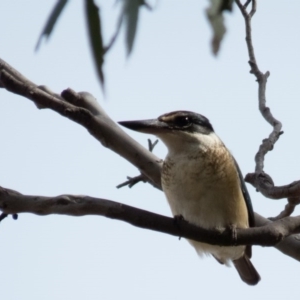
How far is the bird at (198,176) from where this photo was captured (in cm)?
383

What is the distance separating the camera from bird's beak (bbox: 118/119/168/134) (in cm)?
365

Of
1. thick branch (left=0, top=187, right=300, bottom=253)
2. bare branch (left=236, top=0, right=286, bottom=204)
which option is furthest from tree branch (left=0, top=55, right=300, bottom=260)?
bare branch (left=236, top=0, right=286, bottom=204)

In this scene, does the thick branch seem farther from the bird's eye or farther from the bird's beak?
the bird's eye

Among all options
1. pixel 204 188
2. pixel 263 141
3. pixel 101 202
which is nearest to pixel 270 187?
pixel 204 188

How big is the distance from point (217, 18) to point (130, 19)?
0.97 feet

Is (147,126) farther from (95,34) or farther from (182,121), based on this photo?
(95,34)

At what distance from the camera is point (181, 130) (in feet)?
13.2

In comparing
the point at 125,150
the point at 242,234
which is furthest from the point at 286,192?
the point at 125,150

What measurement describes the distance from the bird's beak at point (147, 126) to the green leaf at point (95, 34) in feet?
7.03

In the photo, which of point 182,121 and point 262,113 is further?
point 262,113

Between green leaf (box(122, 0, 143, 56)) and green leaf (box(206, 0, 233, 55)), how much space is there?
198 millimetres

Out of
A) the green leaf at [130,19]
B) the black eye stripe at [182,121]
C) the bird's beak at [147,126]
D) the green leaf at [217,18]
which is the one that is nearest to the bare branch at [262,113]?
the black eye stripe at [182,121]

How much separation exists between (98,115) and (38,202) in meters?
1.19

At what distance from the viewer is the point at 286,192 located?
3350 mm
